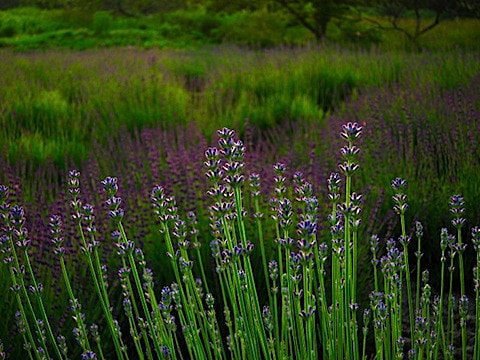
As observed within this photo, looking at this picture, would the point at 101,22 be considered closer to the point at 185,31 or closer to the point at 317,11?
the point at 185,31

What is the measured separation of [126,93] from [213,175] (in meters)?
4.14

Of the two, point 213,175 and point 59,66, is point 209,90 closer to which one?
point 59,66

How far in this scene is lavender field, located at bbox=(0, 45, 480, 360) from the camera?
1231 millimetres

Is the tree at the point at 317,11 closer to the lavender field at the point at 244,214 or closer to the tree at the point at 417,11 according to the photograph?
the tree at the point at 417,11

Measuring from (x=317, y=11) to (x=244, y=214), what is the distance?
9141 millimetres

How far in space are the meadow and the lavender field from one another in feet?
0.04

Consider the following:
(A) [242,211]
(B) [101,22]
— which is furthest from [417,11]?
(B) [101,22]

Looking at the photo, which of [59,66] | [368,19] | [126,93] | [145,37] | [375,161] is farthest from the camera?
[145,37]

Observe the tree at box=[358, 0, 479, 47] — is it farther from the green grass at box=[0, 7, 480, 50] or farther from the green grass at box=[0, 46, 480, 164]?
the green grass at box=[0, 46, 480, 164]

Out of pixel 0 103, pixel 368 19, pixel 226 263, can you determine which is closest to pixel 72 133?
pixel 0 103

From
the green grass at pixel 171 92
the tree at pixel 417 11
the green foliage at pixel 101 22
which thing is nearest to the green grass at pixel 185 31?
the green foliage at pixel 101 22

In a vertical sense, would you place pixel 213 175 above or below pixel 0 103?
above

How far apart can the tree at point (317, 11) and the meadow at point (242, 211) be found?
283 centimetres

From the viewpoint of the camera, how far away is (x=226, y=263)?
130 cm
